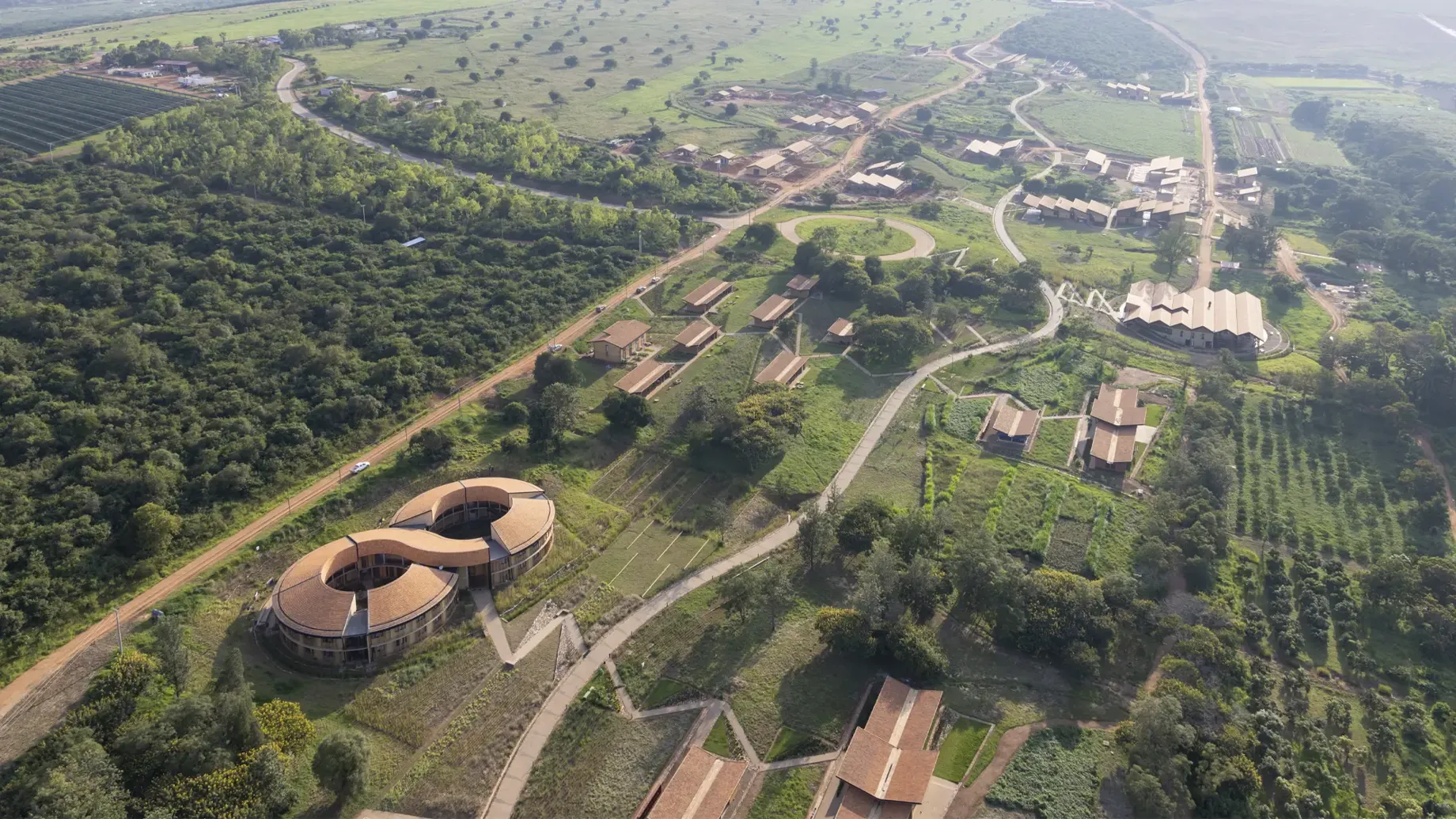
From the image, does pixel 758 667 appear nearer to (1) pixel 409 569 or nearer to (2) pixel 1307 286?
(1) pixel 409 569

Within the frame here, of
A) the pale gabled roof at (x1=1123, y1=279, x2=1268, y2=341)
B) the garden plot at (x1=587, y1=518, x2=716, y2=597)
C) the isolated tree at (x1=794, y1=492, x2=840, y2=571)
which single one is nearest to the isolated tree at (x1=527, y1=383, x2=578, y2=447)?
the garden plot at (x1=587, y1=518, x2=716, y2=597)

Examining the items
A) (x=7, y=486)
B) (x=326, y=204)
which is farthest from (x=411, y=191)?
(x=7, y=486)

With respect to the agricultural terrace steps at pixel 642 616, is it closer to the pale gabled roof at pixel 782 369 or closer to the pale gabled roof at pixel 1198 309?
the pale gabled roof at pixel 782 369

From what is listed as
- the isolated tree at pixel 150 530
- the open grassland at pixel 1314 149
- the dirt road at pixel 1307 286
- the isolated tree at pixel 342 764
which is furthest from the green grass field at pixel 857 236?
the open grassland at pixel 1314 149

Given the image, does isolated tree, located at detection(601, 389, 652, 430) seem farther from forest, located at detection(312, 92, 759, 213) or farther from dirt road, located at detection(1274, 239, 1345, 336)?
dirt road, located at detection(1274, 239, 1345, 336)

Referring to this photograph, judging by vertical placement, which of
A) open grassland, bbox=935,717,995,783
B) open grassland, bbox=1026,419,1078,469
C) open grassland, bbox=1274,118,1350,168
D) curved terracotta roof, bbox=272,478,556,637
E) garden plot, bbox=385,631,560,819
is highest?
curved terracotta roof, bbox=272,478,556,637

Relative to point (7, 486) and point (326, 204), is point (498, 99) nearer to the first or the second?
point (326, 204)

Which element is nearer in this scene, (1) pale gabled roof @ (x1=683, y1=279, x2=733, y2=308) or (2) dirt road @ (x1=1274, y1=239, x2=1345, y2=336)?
(1) pale gabled roof @ (x1=683, y1=279, x2=733, y2=308)

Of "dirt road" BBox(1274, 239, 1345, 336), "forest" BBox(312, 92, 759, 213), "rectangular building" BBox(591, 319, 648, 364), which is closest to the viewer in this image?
"rectangular building" BBox(591, 319, 648, 364)
